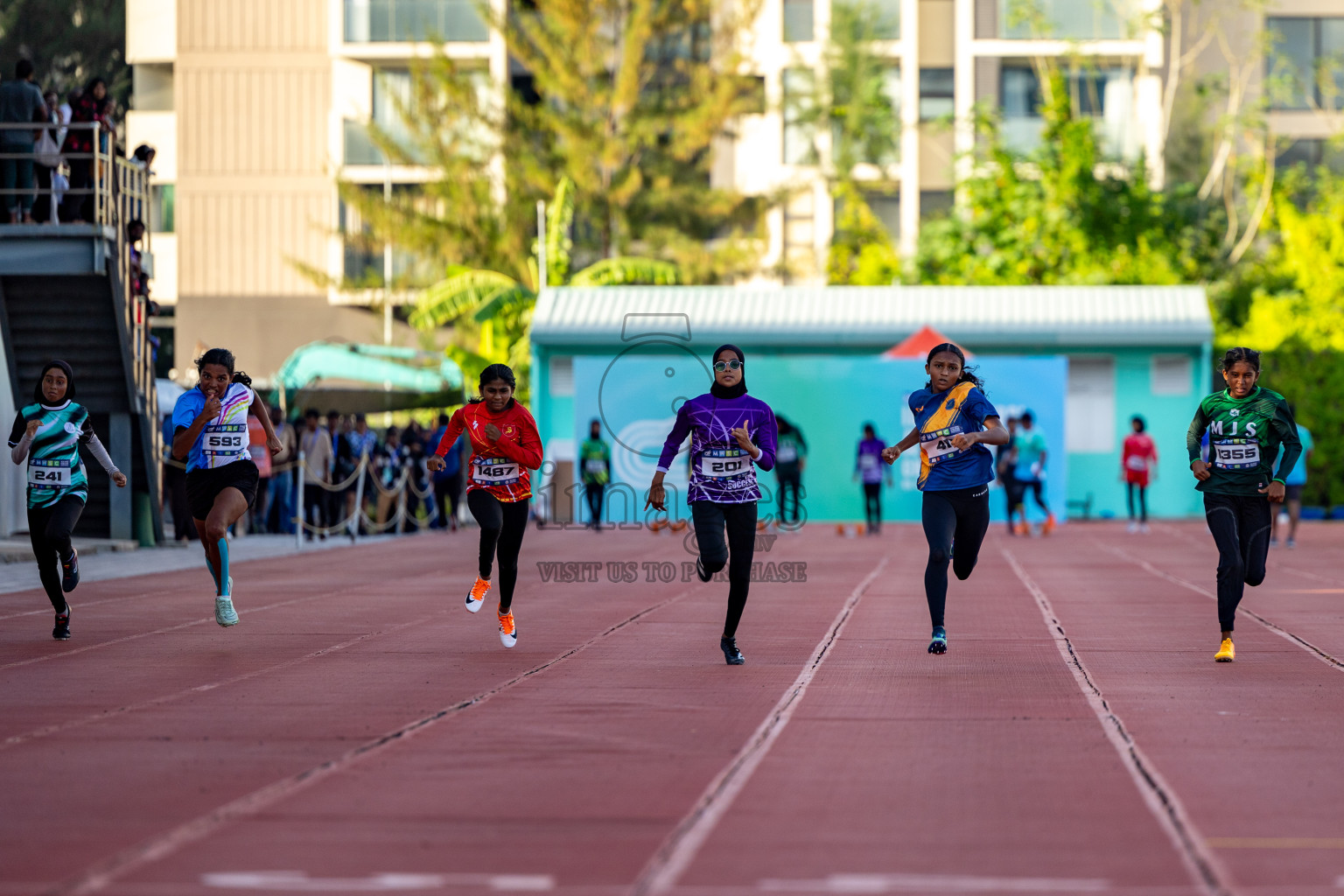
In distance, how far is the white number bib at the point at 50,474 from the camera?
12023 mm

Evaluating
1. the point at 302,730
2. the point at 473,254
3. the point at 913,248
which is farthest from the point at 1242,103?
the point at 302,730

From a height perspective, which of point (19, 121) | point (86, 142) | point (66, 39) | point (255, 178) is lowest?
point (86, 142)

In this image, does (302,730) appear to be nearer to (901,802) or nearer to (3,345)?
(901,802)

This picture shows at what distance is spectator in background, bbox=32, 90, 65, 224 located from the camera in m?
20.6

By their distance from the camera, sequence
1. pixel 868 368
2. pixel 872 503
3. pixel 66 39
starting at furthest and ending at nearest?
pixel 868 368
pixel 872 503
pixel 66 39

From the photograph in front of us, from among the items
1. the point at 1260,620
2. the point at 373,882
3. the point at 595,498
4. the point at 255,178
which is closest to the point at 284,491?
the point at 595,498

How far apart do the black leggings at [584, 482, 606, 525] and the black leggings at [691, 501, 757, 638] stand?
1972cm

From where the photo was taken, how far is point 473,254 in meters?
49.3

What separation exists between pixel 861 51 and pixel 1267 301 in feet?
60.2

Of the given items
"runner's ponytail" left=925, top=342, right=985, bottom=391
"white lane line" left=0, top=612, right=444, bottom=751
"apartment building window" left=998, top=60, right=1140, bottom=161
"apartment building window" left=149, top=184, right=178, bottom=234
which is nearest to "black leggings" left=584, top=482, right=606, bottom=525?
"white lane line" left=0, top=612, right=444, bottom=751

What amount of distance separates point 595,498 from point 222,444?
18881mm

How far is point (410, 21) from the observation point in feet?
166

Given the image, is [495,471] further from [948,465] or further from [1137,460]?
[1137,460]

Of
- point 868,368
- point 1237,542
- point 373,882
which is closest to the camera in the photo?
point 373,882
